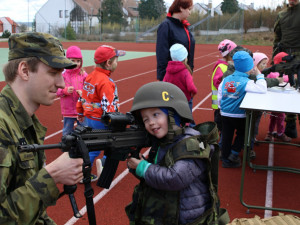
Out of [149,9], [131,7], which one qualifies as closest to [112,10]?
[149,9]

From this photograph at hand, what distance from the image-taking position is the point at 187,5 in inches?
225

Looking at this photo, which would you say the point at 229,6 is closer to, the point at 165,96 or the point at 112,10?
the point at 112,10

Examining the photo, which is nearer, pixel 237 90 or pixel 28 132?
pixel 28 132

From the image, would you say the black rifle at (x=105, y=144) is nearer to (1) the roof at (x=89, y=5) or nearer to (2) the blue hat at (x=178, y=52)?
(2) the blue hat at (x=178, y=52)

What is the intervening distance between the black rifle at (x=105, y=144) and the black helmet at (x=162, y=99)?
18 centimetres

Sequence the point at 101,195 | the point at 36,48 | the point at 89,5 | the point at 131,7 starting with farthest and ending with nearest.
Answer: the point at 131,7
the point at 89,5
the point at 101,195
the point at 36,48

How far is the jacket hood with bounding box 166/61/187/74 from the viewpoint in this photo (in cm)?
573

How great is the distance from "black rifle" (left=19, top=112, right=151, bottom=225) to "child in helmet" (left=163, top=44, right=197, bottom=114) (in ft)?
11.2

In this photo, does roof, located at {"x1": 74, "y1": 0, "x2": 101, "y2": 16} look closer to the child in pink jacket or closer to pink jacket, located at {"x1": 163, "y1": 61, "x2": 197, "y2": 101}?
the child in pink jacket

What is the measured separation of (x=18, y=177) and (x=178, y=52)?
4.17 meters

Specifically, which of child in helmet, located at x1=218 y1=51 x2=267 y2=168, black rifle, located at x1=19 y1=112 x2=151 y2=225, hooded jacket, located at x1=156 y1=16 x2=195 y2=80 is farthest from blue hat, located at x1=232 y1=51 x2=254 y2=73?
black rifle, located at x1=19 y1=112 x2=151 y2=225

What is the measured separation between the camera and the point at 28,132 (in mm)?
2039

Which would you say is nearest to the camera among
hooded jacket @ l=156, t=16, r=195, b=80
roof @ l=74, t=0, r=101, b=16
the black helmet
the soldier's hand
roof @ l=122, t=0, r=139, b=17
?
the soldier's hand

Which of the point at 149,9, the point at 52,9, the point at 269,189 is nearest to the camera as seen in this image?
the point at 269,189
